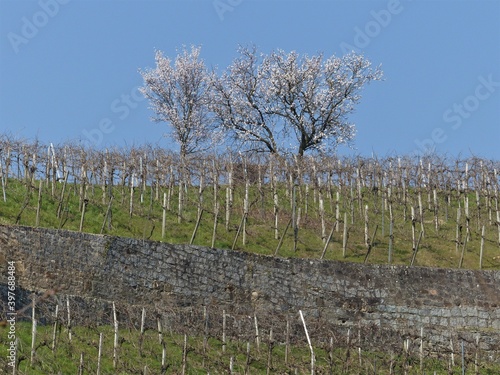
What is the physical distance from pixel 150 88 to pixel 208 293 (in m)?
27.1

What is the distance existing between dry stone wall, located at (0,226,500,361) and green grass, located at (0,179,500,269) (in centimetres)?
213

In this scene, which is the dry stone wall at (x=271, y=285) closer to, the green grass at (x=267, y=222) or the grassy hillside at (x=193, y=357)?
the grassy hillside at (x=193, y=357)

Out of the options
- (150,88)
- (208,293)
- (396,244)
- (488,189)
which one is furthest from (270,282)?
(150,88)

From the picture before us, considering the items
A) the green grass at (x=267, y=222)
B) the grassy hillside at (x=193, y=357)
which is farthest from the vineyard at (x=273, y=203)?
the grassy hillside at (x=193, y=357)

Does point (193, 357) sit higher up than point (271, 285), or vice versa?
point (271, 285)

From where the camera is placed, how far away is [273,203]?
116 ft

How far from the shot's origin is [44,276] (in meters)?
25.3

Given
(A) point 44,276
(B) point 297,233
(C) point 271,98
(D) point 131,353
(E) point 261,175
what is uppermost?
(C) point 271,98

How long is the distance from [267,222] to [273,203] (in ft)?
6.64

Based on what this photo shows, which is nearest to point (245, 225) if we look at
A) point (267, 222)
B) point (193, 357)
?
point (267, 222)

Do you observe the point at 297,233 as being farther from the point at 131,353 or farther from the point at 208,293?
the point at 131,353

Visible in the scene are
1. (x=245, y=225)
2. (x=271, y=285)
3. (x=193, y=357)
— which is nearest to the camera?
(x=193, y=357)

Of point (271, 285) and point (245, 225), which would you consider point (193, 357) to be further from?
point (245, 225)

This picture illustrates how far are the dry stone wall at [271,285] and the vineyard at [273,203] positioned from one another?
5.66 feet
